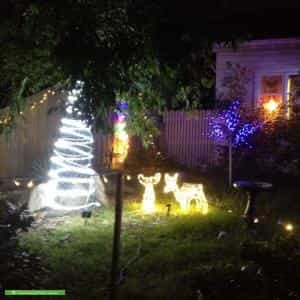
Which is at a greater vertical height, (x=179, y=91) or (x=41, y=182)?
(x=179, y=91)

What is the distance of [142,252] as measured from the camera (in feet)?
25.3

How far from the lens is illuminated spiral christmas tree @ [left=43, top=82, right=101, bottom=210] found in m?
10.7

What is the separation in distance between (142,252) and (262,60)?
1012cm

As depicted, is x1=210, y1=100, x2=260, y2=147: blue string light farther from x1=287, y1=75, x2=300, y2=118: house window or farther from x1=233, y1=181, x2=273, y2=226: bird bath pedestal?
x1=233, y1=181, x2=273, y2=226: bird bath pedestal

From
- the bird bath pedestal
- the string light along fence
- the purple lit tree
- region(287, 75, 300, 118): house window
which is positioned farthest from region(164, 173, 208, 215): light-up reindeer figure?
region(287, 75, 300, 118): house window

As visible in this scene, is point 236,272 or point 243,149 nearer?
point 236,272

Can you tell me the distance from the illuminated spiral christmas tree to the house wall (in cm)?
639

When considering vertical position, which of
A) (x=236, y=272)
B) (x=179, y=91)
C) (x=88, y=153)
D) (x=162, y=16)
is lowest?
(x=236, y=272)

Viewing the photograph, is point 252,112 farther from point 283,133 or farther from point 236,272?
point 236,272

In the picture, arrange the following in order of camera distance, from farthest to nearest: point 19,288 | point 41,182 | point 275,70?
point 275,70 → point 41,182 → point 19,288

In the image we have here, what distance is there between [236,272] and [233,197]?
259 inches

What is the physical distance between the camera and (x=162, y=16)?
4859 millimetres

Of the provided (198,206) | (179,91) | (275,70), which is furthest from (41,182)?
(275,70)

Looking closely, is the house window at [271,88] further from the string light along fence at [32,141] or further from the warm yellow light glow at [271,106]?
the string light along fence at [32,141]
